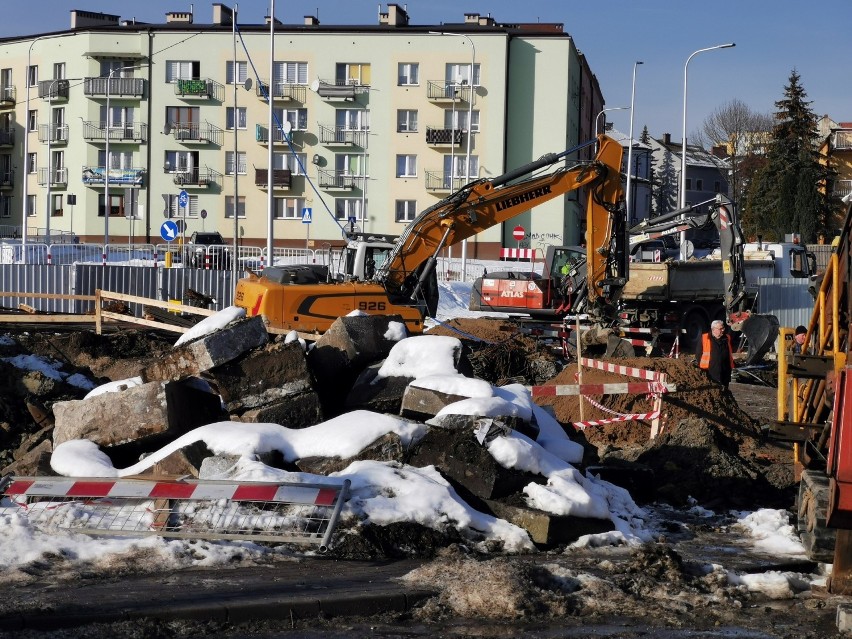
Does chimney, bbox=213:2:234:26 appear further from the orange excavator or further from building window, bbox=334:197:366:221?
the orange excavator

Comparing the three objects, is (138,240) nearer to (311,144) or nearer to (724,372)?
(311,144)

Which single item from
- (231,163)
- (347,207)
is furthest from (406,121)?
(231,163)

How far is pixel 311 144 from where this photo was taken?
6216 cm

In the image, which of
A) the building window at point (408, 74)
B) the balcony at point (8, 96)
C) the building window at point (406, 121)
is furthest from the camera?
the balcony at point (8, 96)

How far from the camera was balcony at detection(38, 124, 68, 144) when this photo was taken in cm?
6519

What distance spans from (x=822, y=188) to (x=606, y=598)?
63479 millimetres

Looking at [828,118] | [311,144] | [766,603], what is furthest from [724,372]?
[828,118]

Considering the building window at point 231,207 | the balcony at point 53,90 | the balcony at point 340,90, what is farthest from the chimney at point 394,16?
the balcony at point 53,90

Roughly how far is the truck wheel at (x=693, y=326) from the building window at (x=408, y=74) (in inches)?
1452

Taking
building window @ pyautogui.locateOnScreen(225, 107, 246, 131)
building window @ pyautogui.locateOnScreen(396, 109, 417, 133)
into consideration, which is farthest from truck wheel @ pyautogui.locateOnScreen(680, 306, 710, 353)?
building window @ pyautogui.locateOnScreen(225, 107, 246, 131)

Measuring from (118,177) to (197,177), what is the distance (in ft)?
14.9

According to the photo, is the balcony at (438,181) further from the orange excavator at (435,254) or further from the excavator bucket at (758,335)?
the orange excavator at (435,254)

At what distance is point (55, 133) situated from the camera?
65.8 m

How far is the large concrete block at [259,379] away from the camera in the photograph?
1016 cm
